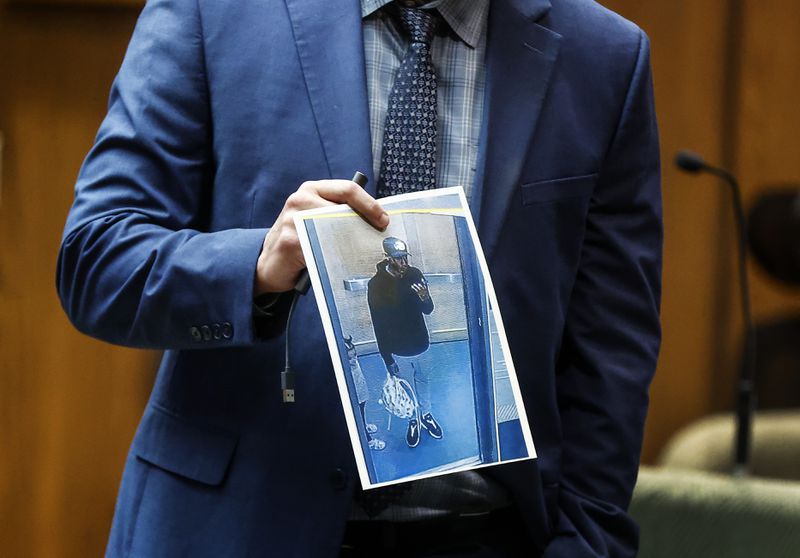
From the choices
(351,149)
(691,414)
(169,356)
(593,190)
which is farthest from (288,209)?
(691,414)

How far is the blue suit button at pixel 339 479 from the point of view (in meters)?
1.34

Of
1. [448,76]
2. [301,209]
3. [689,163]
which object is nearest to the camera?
[301,209]

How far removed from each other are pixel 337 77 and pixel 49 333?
171cm

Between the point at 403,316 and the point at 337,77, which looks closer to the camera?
the point at 403,316

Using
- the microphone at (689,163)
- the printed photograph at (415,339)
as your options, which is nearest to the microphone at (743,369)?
the microphone at (689,163)

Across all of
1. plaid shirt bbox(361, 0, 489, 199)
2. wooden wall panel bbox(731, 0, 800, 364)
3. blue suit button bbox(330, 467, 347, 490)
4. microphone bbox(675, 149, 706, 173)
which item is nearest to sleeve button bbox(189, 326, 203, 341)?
blue suit button bbox(330, 467, 347, 490)

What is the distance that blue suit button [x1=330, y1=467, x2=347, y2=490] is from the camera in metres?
1.34

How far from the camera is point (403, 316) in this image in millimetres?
1219

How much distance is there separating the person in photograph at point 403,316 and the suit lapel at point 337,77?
155 millimetres

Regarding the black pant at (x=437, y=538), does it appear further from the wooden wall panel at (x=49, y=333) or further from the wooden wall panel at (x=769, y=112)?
the wooden wall panel at (x=769, y=112)

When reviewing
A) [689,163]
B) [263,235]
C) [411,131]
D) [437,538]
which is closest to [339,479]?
[437,538]

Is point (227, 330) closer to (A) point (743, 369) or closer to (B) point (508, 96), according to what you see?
(B) point (508, 96)

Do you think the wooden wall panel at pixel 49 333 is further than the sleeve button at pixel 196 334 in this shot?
Yes

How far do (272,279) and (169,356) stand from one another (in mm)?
276
